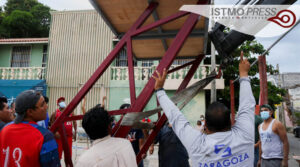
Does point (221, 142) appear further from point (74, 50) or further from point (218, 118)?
point (74, 50)

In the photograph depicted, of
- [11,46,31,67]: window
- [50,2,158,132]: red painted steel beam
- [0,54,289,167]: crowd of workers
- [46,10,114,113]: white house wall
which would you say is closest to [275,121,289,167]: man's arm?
[0,54,289,167]: crowd of workers

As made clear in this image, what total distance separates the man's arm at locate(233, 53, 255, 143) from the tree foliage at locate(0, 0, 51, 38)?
23472mm

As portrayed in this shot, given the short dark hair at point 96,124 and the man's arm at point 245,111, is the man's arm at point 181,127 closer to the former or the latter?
the man's arm at point 245,111

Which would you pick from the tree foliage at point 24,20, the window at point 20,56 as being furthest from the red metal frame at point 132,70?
the tree foliage at point 24,20

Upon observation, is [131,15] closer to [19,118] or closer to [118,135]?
[118,135]

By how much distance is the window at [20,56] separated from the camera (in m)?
16.6

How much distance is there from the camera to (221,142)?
1582mm

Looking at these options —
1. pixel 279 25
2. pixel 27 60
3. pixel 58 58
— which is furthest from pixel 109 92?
pixel 279 25

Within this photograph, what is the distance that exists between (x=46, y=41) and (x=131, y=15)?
14929 mm

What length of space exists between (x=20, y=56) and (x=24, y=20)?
6.12m

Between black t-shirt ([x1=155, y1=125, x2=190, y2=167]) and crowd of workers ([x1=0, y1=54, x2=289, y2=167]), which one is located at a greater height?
crowd of workers ([x1=0, y1=54, x2=289, y2=167])

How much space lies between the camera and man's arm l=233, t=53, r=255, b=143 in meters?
1.65

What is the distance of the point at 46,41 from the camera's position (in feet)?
52.0

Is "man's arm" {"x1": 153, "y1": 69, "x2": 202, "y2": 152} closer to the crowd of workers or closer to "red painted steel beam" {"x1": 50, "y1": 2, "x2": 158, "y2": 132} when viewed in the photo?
the crowd of workers
